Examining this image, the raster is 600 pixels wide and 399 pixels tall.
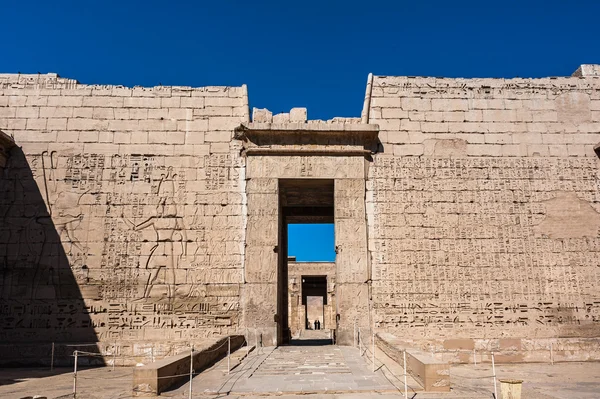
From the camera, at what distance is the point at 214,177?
33.3 feet

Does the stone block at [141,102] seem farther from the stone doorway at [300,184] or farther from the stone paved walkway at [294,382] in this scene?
the stone paved walkway at [294,382]

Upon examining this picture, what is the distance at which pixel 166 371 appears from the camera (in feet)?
17.8

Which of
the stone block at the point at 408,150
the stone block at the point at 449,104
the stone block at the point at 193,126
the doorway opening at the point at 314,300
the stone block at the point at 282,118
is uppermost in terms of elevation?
the stone block at the point at 449,104

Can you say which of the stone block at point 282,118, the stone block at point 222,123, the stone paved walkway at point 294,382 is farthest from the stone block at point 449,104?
the stone paved walkway at point 294,382

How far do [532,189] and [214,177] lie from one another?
6.73 m

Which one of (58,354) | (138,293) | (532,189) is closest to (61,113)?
(138,293)

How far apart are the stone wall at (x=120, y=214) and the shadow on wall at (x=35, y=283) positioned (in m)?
0.02

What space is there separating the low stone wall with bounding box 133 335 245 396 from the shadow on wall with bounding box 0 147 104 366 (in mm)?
3497

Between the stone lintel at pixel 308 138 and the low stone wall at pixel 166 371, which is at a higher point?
the stone lintel at pixel 308 138

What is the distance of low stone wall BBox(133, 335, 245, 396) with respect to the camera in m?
5.11

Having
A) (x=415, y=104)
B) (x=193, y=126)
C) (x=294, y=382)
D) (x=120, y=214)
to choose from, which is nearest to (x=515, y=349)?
(x=415, y=104)

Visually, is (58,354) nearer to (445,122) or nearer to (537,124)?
(445,122)

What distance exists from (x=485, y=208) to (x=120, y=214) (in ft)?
24.9

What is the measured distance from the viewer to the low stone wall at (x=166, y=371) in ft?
16.8
